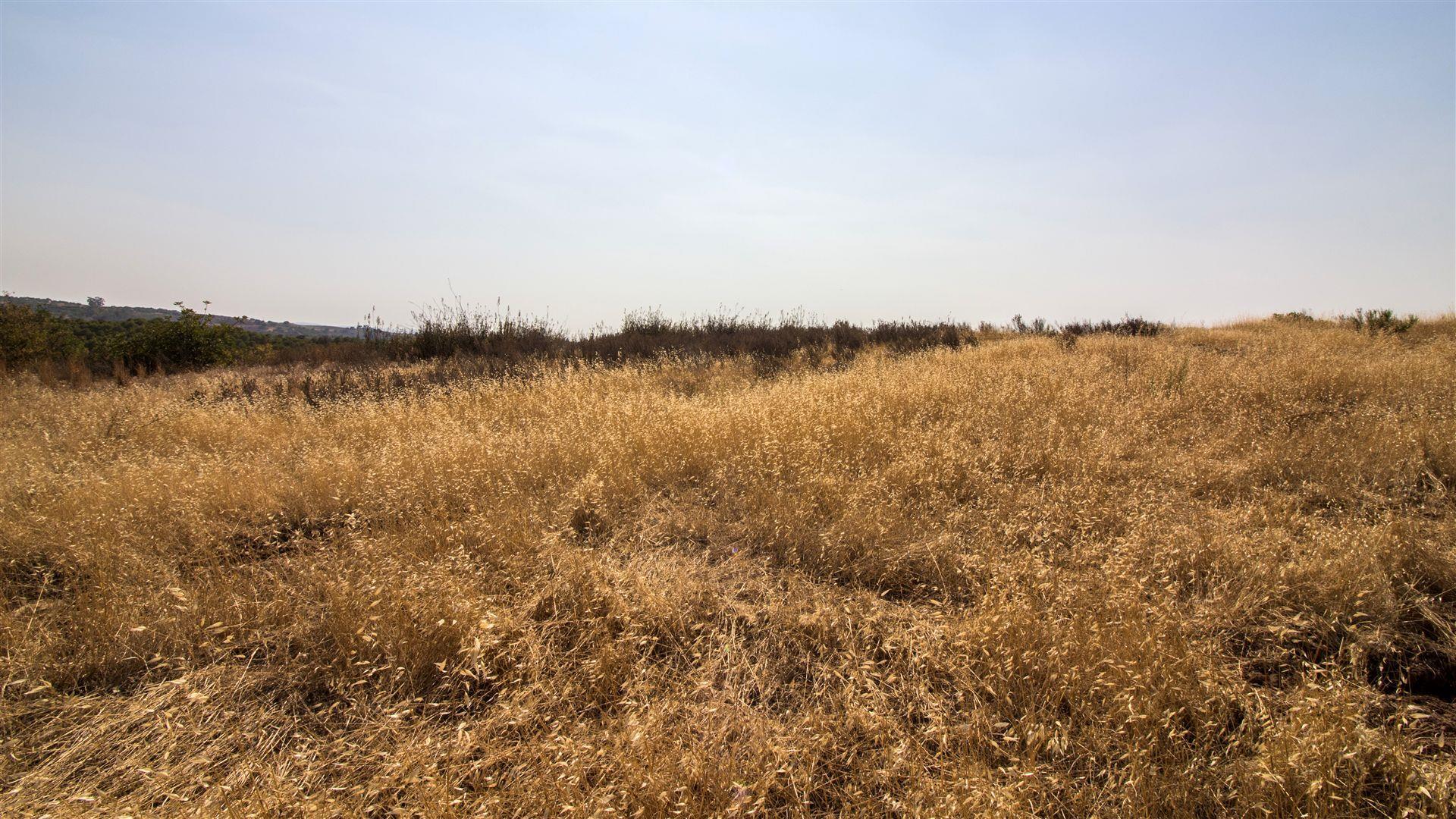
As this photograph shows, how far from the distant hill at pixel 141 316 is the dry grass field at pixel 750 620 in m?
10.1

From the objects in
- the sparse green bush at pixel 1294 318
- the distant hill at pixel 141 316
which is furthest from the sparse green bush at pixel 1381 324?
the distant hill at pixel 141 316

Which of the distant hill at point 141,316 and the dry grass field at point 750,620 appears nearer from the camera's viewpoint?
the dry grass field at point 750,620

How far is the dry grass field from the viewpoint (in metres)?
1.93

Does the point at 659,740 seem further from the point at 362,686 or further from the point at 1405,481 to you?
the point at 1405,481

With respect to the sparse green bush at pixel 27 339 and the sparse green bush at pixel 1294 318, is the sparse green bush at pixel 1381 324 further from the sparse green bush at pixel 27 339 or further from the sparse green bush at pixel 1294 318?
the sparse green bush at pixel 27 339

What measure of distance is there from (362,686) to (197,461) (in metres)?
3.73

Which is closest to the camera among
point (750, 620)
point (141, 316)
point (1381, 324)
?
point (750, 620)

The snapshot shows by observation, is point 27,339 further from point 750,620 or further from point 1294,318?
point 1294,318

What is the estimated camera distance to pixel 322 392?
8.49 metres

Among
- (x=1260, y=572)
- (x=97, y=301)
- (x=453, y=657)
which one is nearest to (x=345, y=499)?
(x=453, y=657)

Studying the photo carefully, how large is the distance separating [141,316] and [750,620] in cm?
3536

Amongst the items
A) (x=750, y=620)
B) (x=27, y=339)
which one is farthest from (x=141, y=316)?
(x=750, y=620)

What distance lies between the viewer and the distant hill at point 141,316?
1328 centimetres

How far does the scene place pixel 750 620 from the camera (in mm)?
2805
